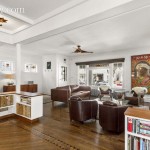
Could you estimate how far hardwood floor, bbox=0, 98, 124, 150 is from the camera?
2623mm

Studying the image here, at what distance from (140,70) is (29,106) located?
5742 millimetres

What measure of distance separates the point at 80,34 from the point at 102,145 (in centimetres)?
355

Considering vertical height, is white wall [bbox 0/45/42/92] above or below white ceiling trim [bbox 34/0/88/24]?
below

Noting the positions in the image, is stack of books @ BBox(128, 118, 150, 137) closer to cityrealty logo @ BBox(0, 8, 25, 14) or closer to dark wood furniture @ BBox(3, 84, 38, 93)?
cityrealty logo @ BBox(0, 8, 25, 14)

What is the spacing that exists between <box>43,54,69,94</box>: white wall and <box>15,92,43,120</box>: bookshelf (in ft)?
14.8

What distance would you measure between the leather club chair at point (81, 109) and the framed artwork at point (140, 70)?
13.4 feet

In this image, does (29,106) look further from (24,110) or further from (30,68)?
(30,68)

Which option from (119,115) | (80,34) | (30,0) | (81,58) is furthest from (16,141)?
(81,58)

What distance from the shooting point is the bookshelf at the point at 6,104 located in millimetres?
4159

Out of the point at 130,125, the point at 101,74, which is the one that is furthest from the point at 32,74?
the point at 130,125

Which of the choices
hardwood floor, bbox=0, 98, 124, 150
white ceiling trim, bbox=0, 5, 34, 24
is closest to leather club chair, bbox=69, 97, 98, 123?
hardwood floor, bbox=0, 98, 124, 150

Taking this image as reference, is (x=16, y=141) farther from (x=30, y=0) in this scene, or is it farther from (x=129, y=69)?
(x=129, y=69)

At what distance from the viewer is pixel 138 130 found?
188 centimetres

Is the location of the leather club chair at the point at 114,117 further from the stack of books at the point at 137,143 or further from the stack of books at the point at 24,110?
the stack of books at the point at 24,110
